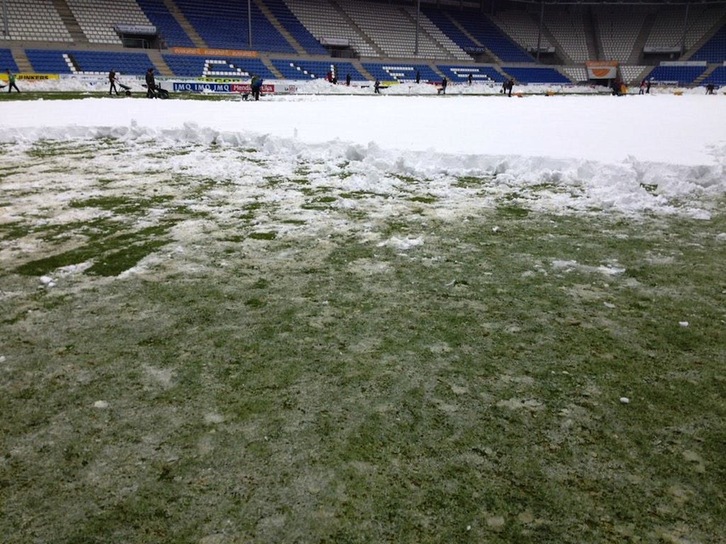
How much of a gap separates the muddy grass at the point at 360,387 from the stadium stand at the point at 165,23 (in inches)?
1460

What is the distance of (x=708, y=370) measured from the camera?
84.5 inches

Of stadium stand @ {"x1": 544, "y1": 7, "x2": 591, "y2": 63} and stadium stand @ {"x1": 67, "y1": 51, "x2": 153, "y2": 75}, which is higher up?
stadium stand @ {"x1": 544, "y1": 7, "x2": 591, "y2": 63}

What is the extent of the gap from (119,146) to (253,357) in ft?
24.5

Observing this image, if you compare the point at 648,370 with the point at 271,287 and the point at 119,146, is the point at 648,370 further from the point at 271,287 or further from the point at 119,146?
the point at 119,146

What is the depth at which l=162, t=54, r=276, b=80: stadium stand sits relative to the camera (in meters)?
33.8

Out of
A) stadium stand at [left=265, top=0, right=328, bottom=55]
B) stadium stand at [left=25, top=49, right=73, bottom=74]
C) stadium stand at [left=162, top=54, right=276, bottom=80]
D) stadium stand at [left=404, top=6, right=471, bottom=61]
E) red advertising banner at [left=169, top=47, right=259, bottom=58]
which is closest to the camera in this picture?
stadium stand at [left=25, top=49, right=73, bottom=74]

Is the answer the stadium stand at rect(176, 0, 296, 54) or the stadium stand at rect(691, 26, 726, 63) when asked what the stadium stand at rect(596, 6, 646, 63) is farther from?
the stadium stand at rect(176, 0, 296, 54)

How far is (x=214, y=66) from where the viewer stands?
1375 inches

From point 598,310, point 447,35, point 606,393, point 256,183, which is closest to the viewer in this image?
point 606,393

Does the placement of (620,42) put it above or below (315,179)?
above

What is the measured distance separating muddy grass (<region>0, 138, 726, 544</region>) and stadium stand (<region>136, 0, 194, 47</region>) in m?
37.1

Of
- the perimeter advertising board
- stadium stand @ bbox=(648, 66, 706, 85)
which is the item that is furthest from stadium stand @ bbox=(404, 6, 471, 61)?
the perimeter advertising board

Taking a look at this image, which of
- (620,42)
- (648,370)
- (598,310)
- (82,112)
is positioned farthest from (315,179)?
(620,42)

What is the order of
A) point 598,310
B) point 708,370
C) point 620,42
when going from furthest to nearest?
1. point 620,42
2. point 598,310
3. point 708,370
